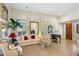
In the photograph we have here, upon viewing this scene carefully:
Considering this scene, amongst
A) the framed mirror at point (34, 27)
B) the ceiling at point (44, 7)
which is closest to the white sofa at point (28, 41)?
the framed mirror at point (34, 27)

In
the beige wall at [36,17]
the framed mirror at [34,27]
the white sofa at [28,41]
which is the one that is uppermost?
the beige wall at [36,17]

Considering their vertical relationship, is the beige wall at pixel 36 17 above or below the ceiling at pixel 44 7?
below

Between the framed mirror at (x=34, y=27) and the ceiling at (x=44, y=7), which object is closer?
the ceiling at (x=44, y=7)

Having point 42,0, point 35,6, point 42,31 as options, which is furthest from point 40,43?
point 42,0

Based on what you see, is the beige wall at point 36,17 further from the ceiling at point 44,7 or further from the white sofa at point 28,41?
the white sofa at point 28,41

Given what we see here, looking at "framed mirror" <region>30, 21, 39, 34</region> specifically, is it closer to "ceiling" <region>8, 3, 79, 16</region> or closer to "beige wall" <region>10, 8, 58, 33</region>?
"beige wall" <region>10, 8, 58, 33</region>

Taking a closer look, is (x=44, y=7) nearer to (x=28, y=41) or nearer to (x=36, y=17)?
(x=36, y=17)

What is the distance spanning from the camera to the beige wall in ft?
14.5

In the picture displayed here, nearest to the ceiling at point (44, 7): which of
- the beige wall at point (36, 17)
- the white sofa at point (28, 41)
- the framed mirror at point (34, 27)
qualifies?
the beige wall at point (36, 17)

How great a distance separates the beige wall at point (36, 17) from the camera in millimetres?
4418

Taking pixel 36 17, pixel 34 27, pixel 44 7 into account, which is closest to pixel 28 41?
pixel 34 27

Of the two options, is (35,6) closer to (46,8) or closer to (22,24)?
(46,8)

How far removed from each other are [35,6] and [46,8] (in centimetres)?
54

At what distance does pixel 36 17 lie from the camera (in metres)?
4.61
